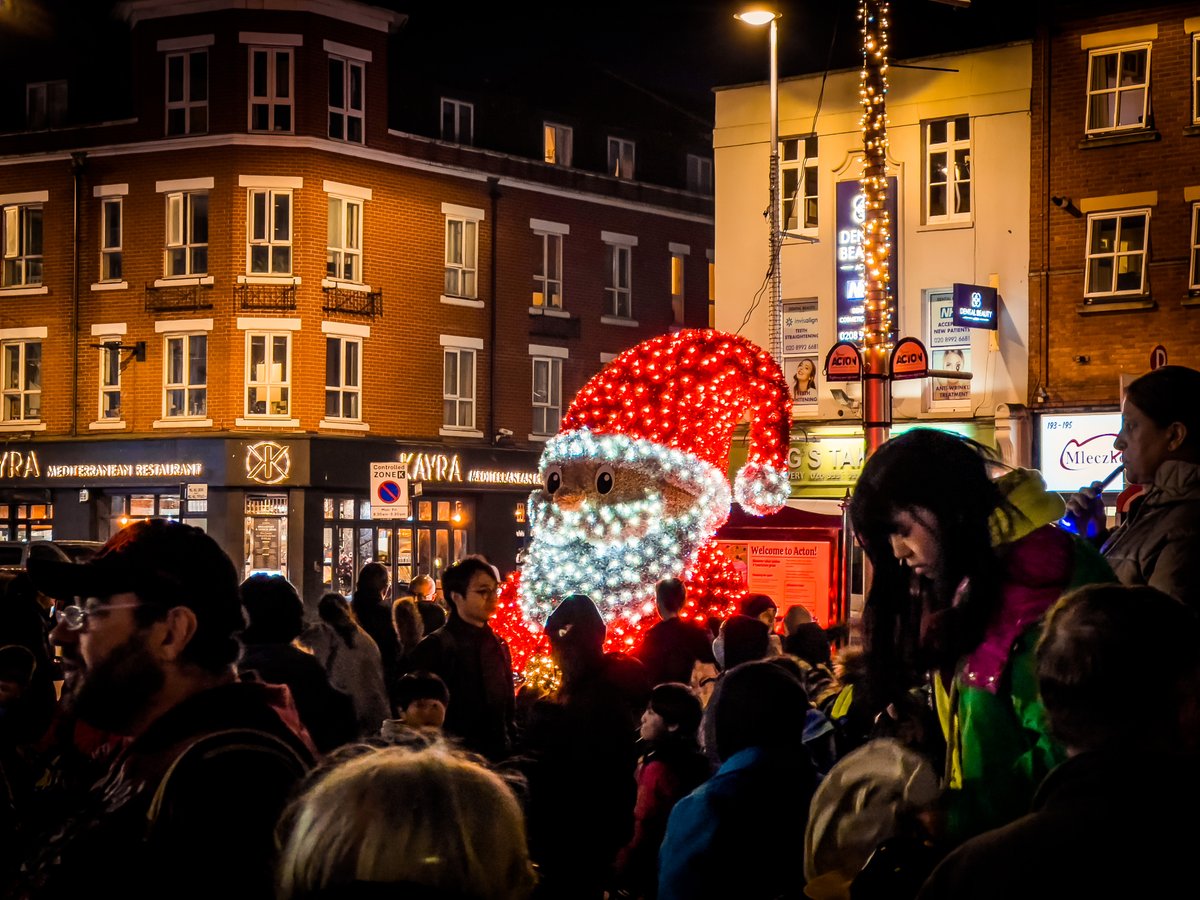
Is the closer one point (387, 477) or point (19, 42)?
point (387, 477)

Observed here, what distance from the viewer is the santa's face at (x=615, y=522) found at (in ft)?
40.6

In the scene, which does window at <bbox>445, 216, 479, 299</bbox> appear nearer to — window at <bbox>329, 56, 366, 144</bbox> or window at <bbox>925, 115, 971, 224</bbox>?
window at <bbox>329, 56, 366, 144</bbox>

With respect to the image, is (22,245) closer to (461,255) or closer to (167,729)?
(461,255)

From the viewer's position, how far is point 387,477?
2109 cm

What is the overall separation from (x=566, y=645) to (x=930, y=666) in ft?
10.5

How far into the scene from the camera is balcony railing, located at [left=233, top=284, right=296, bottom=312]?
34375 mm

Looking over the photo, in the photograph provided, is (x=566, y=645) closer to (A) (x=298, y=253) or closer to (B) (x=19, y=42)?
(A) (x=298, y=253)

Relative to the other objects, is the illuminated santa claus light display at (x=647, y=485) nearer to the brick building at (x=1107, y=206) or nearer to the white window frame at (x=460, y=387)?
the brick building at (x=1107, y=206)

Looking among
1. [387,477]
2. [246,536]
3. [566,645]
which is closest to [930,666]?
[566,645]

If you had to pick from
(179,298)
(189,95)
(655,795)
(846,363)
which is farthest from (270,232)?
(655,795)

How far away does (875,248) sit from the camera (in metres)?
16.5

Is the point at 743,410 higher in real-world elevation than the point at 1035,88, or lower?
lower

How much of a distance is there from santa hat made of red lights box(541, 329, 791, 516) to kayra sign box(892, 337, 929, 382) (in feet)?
9.14

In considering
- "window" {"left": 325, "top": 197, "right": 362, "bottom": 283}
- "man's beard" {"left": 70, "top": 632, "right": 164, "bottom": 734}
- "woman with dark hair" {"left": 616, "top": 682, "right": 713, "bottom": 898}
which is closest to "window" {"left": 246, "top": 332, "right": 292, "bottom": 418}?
"window" {"left": 325, "top": 197, "right": 362, "bottom": 283}
